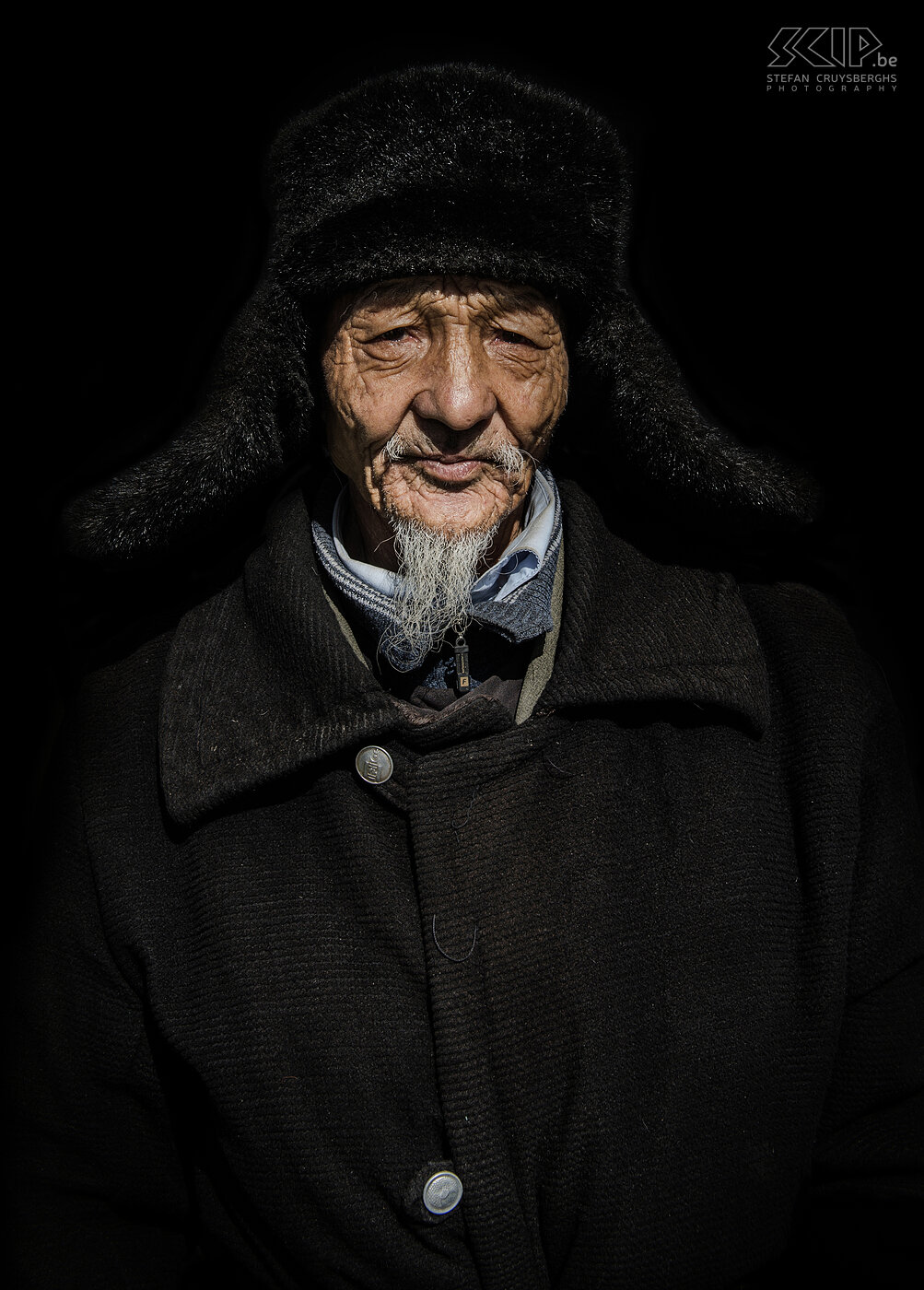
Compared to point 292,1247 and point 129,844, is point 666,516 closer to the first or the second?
point 129,844

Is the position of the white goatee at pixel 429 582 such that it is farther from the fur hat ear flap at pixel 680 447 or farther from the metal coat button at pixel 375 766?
the fur hat ear flap at pixel 680 447

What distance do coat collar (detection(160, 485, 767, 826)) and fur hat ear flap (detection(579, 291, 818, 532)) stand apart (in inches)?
6.9

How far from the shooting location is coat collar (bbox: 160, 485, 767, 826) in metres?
1.98

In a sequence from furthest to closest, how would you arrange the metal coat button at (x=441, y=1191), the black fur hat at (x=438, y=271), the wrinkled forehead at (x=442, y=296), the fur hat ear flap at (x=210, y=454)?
the fur hat ear flap at (x=210, y=454) → the wrinkled forehead at (x=442, y=296) → the black fur hat at (x=438, y=271) → the metal coat button at (x=441, y=1191)

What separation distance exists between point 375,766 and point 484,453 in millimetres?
723

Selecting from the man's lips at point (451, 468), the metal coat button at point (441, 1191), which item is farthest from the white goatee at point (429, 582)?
the metal coat button at point (441, 1191)

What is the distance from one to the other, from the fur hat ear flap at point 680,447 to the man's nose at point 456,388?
36cm

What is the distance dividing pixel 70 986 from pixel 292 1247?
27.8 inches

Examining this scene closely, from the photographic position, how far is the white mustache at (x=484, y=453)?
2135mm

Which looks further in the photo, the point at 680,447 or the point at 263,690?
the point at 680,447

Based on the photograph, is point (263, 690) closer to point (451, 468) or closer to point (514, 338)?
point (451, 468)

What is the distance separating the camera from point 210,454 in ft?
7.16

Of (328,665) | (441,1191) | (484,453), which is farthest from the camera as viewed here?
(484,453)

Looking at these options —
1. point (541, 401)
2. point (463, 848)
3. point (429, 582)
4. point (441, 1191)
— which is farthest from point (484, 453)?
point (441, 1191)
